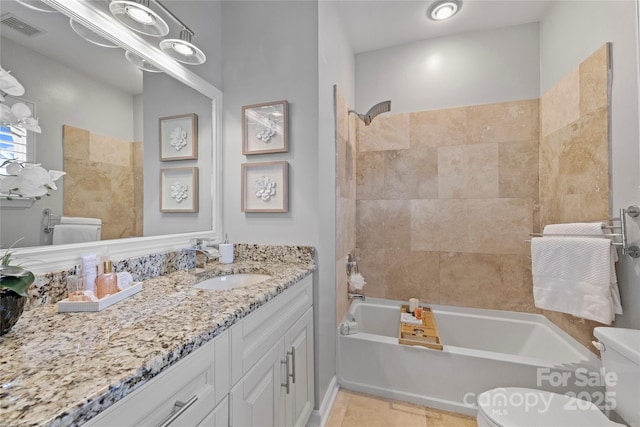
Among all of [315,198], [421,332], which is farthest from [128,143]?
[421,332]

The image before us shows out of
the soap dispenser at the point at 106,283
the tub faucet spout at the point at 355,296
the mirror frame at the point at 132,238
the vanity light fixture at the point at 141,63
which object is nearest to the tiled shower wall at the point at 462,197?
the tub faucet spout at the point at 355,296

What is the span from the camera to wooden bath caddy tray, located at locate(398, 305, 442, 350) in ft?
5.74

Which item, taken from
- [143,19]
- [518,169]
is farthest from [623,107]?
[143,19]

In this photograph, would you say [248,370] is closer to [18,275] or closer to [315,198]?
[18,275]

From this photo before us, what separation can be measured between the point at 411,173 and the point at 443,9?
1.26 meters

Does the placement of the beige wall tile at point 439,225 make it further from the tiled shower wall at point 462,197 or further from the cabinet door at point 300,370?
the cabinet door at point 300,370

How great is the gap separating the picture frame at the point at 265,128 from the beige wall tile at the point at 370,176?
118 cm

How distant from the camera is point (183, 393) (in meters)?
0.64

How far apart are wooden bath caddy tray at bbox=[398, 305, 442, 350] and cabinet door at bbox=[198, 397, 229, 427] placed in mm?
1309

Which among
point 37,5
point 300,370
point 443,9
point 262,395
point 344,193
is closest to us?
point 37,5

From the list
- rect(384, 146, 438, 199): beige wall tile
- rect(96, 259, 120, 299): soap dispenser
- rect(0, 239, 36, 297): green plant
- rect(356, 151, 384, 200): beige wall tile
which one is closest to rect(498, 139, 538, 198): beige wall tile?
rect(384, 146, 438, 199): beige wall tile

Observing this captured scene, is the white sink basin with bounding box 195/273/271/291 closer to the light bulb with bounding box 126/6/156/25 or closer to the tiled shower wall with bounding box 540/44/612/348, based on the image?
the light bulb with bounding box 126/6/156/25

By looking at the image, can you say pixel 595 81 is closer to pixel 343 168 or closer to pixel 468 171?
pixel 468 171

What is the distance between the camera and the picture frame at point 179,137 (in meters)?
1.37
